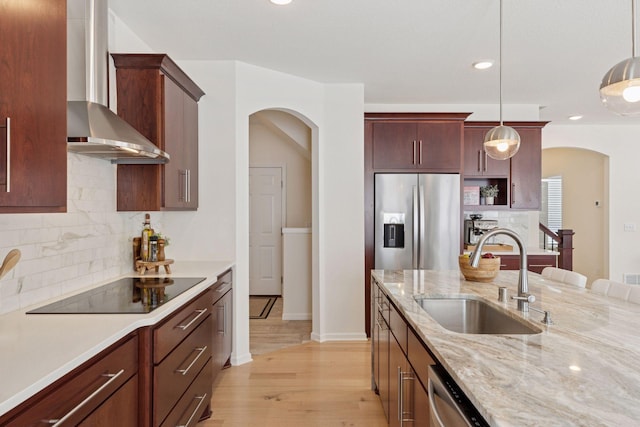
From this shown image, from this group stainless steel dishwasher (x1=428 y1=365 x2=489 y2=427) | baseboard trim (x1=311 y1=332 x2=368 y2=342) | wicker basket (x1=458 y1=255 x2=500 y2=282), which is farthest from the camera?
baseboard trim (x1=311 y1=332 x2=368 y2=342)

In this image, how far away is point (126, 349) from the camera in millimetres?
1551

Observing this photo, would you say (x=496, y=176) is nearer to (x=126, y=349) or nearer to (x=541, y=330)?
(x=541, y=330)

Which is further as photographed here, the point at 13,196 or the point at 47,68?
the point at 47,68

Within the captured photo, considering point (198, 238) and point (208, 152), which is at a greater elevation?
point (208, 152)

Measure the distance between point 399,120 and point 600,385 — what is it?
3.77 m

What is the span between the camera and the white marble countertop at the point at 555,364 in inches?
33.4

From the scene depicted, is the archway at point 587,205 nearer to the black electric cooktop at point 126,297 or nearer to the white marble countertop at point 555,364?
the white marble countertop at point 555,364

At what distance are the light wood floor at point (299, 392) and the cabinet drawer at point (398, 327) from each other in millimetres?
848

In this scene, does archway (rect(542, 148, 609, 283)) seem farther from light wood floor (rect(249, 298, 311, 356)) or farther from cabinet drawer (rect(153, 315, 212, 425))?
cabinet drawer (rect(153, 315, 212, 425))

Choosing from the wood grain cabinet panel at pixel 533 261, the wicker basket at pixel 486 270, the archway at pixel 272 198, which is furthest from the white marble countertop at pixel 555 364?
the archway at pixel 272 198

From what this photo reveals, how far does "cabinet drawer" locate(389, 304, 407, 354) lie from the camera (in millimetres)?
1794

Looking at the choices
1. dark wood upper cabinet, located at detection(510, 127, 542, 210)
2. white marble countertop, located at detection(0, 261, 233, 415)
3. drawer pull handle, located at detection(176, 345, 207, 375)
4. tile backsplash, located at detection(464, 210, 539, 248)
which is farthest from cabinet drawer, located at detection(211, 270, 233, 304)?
dark wood upper cabinet, located at detection(510, 127, 542, 210)

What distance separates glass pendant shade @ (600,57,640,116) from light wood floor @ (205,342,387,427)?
2.18 m

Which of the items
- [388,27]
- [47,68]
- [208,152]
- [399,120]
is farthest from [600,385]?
[399,120]
